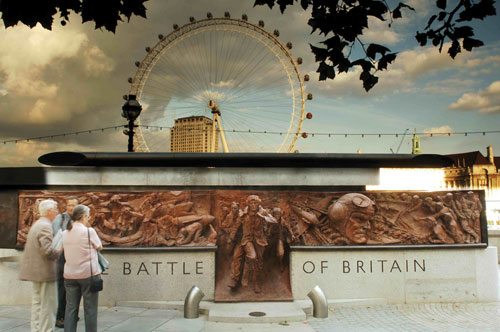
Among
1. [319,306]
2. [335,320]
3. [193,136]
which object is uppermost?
[193,136]

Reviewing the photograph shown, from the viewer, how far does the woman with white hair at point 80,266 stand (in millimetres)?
5137

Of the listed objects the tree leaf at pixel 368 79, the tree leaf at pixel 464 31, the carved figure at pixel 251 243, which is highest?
the tree leaf at pixel 464 31

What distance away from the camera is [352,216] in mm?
8719

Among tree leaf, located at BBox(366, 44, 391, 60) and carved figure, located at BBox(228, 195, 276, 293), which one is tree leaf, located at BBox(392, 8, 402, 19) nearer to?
tree leaf, located at BBox(366, 44, 391, 60)

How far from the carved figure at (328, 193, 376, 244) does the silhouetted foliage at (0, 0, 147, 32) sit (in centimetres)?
584

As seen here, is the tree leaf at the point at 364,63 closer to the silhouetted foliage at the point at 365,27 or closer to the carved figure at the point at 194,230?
the silhouetted foliage at the point at 365,27

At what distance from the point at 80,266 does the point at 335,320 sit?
4.56 meters

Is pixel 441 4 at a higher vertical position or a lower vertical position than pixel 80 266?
higher

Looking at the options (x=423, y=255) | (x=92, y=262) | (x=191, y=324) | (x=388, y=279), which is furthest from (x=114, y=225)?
(x=423, y=255)

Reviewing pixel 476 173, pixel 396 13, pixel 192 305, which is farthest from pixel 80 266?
pixel 476 173

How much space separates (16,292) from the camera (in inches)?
328

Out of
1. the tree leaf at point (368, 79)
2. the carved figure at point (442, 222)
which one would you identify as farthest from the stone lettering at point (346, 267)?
the tree leaf at point (368, 79)

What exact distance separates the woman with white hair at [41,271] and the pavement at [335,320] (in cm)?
126

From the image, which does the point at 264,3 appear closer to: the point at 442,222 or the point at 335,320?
the point at 335,320
